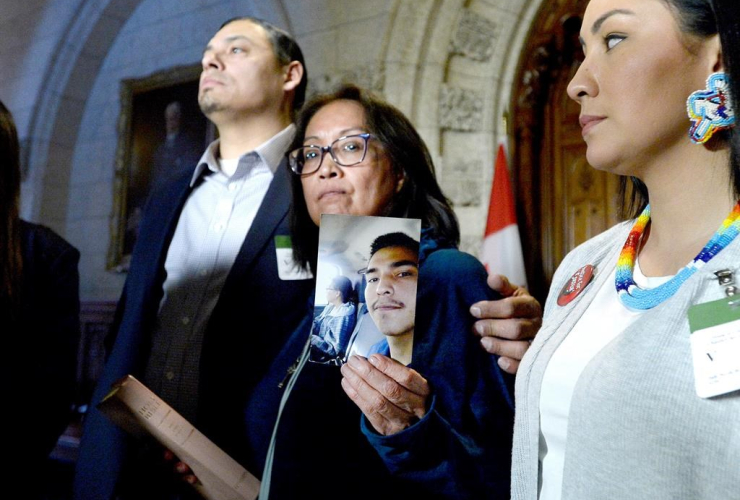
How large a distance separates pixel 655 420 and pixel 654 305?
7.7 inches

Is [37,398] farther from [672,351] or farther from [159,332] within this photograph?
[672,351]

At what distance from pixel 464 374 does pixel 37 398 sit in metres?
1.21

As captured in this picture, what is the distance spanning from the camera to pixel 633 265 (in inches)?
40.9

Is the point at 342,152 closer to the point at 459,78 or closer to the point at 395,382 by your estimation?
the point at 395,382

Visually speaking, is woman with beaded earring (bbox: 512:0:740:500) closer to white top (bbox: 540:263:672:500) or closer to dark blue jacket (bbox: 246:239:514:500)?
white top (bbox: 540:263:672:500)

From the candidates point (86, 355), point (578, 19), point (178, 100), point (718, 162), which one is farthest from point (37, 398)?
point (178, 100)

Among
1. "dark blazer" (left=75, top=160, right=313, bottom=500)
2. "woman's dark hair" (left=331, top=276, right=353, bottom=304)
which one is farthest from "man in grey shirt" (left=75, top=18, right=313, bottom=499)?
"woman's dark hair" (left=331, top=276, right=353, bottom=304)

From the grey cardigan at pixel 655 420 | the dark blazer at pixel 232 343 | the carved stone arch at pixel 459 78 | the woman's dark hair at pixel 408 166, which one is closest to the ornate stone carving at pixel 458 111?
the carved stone arch at pixel 459 78

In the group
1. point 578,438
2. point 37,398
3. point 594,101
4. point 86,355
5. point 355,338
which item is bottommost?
point 86,355

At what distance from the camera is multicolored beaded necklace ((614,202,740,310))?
833 millimetres

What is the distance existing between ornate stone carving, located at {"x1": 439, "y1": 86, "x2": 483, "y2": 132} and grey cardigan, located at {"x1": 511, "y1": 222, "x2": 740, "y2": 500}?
2617 millimetres

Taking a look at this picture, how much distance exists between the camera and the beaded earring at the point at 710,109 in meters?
0.83

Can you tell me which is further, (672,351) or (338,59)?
(338,59)

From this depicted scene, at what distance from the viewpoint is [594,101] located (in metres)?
0.96
